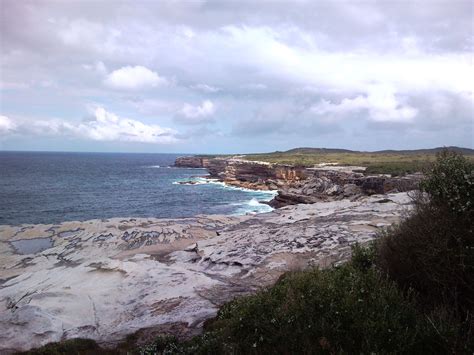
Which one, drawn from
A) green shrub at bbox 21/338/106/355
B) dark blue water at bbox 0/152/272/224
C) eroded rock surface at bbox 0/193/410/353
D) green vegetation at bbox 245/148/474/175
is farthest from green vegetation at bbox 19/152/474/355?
dark blue water at bbox 0/152/272/224

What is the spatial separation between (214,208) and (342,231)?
1483 inches

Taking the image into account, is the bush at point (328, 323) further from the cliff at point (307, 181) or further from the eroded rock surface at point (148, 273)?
the cliff at point (307, 181)

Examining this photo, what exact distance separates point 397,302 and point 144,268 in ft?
59.2

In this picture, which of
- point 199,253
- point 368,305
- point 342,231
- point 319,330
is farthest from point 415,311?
point 199,253

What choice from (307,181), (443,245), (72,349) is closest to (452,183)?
(443,245)

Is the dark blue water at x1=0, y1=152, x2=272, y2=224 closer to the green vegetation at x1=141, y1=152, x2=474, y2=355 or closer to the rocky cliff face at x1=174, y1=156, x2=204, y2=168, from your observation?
the green vegetation at x1=141, y1=152, x2=474, y2=355

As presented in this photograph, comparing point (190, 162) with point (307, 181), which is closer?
point (307, 181)

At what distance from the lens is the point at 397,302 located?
8.14 m

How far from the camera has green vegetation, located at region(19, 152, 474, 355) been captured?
7345 mm

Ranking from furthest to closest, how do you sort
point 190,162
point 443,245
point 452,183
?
point 190,162
point 452,183
point 443,245

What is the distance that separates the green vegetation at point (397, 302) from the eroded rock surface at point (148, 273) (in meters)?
2.58

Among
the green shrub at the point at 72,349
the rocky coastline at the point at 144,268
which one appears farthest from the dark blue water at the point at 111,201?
the green shrub at the point at 72,349

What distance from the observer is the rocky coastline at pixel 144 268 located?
15.2 metres

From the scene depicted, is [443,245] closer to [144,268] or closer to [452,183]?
[452,183]
